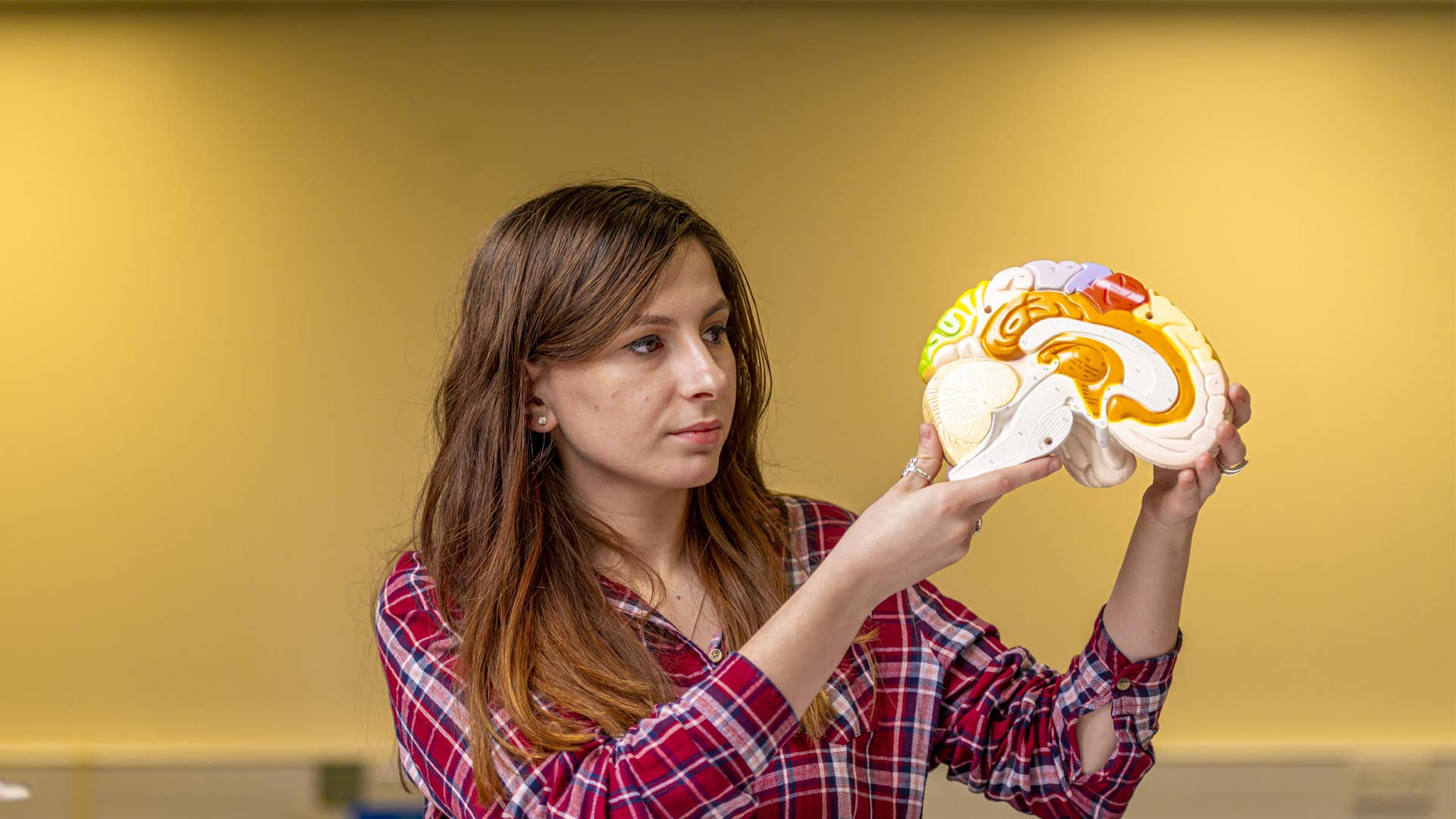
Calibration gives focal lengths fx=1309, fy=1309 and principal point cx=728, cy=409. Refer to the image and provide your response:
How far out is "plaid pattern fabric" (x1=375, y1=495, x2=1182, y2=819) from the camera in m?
1.12

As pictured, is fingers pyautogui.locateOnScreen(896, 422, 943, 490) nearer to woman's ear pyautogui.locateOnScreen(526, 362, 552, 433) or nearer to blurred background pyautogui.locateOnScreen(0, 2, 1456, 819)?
woman's ear pyautogui.locateOnScreen(526, 362, 552, 433)

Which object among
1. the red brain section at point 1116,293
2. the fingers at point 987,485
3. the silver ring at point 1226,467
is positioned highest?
the red brain section at point 1116,293

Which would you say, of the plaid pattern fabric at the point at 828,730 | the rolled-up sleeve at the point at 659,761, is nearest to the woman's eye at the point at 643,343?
the plaid pattern fabric at the point at 828,730

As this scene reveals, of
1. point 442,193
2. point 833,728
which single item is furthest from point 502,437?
point 442,193

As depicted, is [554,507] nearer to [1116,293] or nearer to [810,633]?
[810,633]

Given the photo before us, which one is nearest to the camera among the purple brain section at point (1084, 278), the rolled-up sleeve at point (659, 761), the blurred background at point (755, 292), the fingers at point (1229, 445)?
the rolled-up sleeve at point (659, 761)

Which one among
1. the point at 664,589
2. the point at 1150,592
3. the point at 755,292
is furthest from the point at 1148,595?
the point at 755,292

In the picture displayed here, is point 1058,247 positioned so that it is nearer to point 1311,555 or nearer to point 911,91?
point 911,91

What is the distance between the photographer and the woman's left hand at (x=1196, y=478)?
125 centimetres

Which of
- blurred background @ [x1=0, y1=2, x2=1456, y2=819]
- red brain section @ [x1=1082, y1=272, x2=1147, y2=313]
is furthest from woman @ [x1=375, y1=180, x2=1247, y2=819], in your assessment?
blurred background @ [x1=0, y1=2, x2=1456, y2=819]

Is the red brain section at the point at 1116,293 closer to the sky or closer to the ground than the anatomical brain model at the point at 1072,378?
closer to the sky

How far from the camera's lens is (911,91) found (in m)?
2.90

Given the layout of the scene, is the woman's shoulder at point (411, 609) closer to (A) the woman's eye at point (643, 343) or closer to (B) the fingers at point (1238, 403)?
(A) the woman's eye at point (643, 343)

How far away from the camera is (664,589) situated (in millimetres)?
1482
